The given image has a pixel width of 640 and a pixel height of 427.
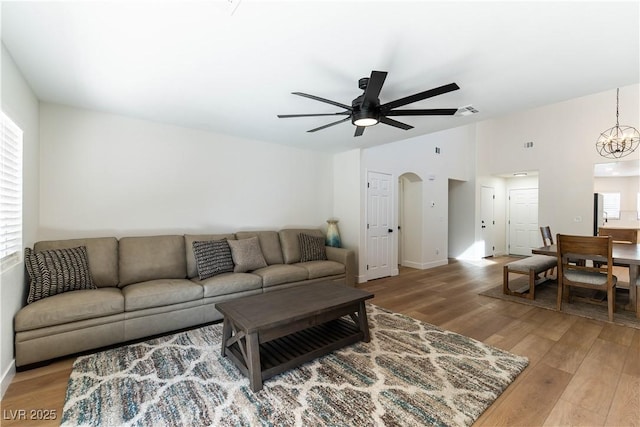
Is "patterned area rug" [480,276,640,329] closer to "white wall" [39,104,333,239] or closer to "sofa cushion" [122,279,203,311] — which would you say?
"white wall" [39,104,333,239]

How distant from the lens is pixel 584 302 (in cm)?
378

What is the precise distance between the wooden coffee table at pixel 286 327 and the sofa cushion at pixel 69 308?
1019 mm

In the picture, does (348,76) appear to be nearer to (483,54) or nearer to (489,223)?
(483,54)

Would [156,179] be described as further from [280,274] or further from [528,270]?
[528,270]

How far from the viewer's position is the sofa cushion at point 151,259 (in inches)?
121

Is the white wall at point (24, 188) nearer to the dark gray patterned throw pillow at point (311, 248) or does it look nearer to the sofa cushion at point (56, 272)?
the sofa cushion at point (56, 272)

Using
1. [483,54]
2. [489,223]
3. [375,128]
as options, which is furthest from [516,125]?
[483,54]

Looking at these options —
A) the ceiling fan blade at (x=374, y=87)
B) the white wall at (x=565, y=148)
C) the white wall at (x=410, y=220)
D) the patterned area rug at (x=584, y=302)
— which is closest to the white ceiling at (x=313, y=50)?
the ceiling fan blade at (x=374, y=87)

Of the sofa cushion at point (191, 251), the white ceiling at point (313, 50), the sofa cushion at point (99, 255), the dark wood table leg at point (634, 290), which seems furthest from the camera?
the sofa cushion at point (191, 251)

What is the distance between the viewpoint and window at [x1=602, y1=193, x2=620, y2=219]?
6973 mm

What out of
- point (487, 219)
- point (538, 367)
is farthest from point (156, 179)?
point (487, 219)

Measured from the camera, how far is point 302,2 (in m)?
1.52

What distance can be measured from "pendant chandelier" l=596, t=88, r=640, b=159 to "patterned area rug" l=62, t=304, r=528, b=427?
17.7 feet

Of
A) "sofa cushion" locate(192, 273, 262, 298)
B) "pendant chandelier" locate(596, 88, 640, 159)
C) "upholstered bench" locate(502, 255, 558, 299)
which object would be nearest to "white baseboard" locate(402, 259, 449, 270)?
"upholstered bench" locate(502, 255, 558, 299)
